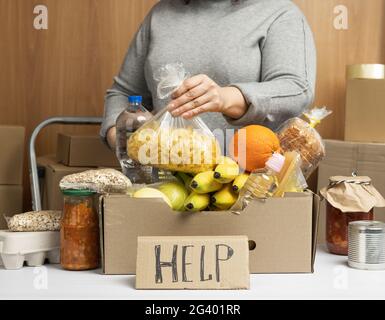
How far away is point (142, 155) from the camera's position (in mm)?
1035

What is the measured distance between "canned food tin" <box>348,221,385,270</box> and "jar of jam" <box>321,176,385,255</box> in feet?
0.24

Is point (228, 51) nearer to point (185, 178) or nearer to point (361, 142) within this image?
point (185, 178)

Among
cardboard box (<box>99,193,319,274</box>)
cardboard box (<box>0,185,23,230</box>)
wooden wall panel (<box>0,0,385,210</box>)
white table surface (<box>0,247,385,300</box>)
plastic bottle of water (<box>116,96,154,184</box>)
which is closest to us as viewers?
white table surface (<box>0,247,385,300</box>)

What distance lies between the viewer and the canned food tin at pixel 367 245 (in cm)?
104

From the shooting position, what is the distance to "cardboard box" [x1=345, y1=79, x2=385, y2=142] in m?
2.07

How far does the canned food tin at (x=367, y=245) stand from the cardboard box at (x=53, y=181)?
3.08 ft

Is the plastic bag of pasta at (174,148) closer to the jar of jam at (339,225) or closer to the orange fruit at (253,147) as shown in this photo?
the orange fruit at (253,147)

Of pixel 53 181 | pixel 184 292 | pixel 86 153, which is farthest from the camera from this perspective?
pixel 86 153

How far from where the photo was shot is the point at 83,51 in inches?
99.3

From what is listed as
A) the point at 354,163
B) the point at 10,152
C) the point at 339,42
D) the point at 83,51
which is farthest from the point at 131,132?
the point at 339,42

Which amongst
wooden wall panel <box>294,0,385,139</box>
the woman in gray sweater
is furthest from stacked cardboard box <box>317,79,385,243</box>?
the woman in gray sweater

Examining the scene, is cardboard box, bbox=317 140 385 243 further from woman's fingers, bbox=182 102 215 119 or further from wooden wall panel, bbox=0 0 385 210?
woman's fingers, bbox=182 102 215 119

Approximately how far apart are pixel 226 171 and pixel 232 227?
0.09 meters
